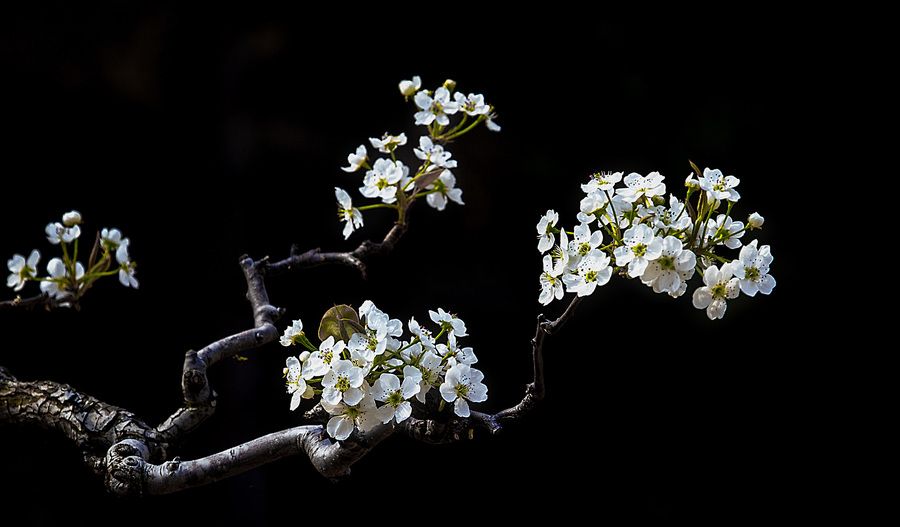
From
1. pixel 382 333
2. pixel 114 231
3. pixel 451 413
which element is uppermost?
pixel 114 231

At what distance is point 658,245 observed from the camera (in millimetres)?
765

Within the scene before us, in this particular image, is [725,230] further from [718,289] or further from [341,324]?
[341,324]

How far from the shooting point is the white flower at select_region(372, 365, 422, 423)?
83 centimetres

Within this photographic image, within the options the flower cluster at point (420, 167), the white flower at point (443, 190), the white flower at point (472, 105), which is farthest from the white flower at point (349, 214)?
the white flower at point (472, 105)

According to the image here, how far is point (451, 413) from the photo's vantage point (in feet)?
3.05

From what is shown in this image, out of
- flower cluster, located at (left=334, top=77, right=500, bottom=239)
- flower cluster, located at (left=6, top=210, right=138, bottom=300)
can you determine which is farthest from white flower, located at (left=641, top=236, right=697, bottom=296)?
flower cluster, located at (left=6, top=210, right=138, bottom=300)

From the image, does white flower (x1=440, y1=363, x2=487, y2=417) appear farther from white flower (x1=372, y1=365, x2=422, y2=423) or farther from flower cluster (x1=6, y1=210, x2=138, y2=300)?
flower cluster (x1=6, y1=210, x2=138, y2=300)

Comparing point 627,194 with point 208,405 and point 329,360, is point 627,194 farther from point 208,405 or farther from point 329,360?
point 208,405

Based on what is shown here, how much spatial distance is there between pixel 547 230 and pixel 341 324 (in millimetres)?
278

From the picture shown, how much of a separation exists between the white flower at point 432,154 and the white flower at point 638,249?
1.46 feet

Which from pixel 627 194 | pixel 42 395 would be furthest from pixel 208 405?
pixel 627 194

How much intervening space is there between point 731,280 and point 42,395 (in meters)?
1.17

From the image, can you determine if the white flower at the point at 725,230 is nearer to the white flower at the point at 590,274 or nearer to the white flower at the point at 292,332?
the white flower at the point at 590,274

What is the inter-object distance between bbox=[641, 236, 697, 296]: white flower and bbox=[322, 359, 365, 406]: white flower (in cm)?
33
